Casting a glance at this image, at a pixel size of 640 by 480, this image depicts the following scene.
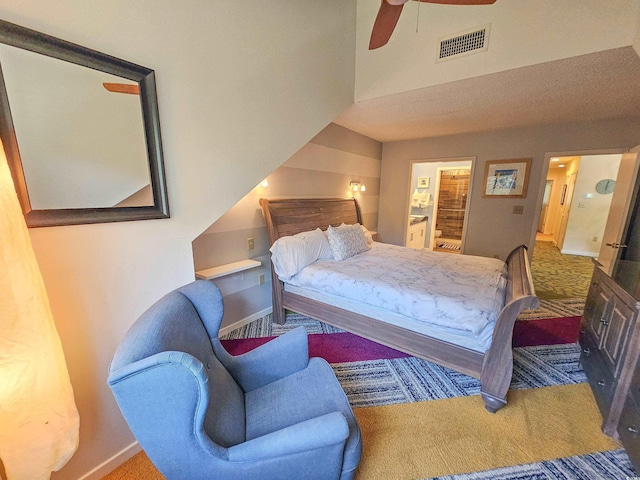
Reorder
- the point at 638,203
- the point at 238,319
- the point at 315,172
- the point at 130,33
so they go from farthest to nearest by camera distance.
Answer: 1. the point at 315,172
2. the point at 238,319
3. the point at 638,203
4. the point at 130,33

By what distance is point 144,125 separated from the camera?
1238mm

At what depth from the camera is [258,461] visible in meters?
0.89

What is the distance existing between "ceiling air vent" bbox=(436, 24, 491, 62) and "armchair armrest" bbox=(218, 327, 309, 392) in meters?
2.57

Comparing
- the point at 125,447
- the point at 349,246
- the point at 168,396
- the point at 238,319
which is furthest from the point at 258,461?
the point at 349,246

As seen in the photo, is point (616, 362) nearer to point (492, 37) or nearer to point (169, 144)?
point (492, 37)

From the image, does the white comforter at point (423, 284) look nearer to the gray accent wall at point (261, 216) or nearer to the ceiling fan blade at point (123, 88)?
the gray accent wall at point (261, 216)

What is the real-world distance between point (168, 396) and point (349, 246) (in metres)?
2.44

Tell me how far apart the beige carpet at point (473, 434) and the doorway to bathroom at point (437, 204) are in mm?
3017

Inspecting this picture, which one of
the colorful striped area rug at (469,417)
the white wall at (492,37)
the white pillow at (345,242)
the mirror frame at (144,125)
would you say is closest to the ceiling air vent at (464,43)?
the white wall at (492,37)

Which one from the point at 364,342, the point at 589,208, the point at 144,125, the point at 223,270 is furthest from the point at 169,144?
the point at 589,208

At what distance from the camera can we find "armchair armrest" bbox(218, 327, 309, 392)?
140 cm

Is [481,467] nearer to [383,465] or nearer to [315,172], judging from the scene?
[383,465]

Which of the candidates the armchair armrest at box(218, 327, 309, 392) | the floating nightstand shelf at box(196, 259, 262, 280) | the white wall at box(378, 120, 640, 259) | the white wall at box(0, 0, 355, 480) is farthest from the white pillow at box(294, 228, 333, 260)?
the white wall at box(378, 120, 640, 259)

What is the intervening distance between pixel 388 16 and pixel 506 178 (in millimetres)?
3390
